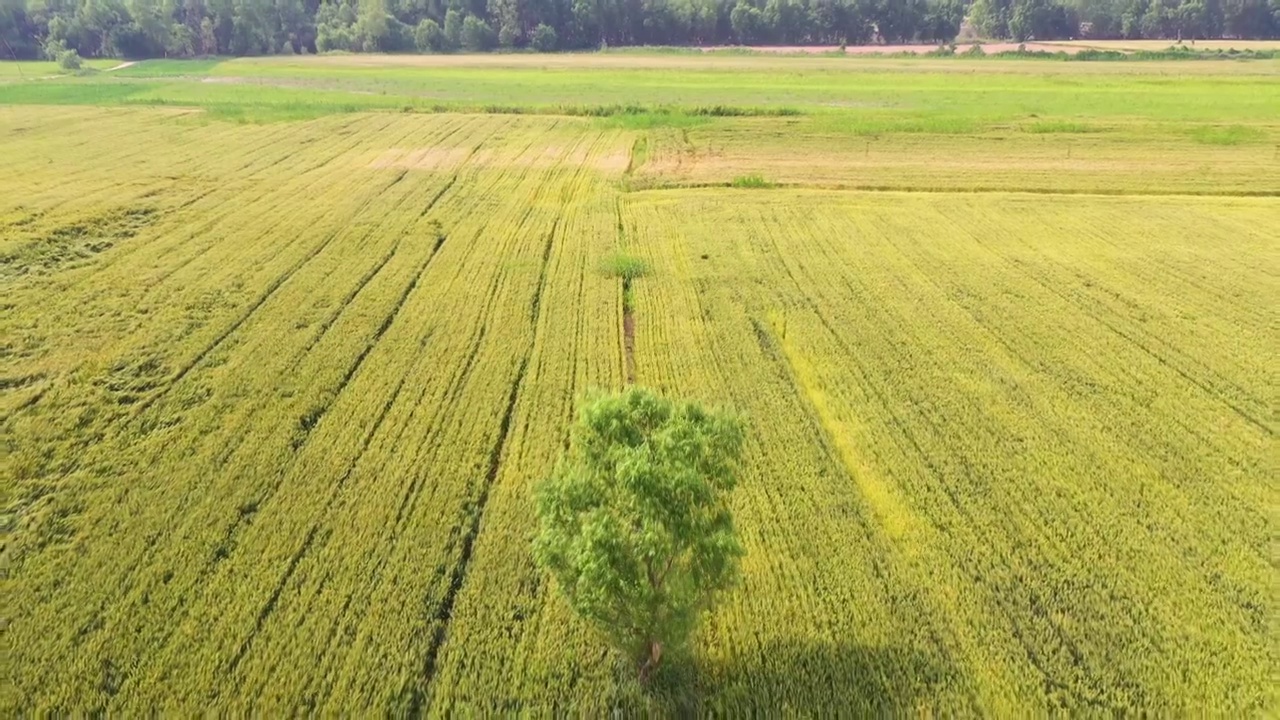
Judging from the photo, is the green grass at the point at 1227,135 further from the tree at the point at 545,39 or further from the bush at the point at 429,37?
the bush at the point at 429,37

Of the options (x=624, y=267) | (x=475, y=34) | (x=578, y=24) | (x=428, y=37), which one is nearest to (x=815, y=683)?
(x=624, y=267)

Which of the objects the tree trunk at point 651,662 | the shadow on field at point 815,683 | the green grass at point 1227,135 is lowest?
the shadow on field at point 815,683

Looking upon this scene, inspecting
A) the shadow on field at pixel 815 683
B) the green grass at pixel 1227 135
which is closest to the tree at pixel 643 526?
the shadow on field at pixel 815 683

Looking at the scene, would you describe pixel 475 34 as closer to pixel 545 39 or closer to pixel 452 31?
pixel 452 31

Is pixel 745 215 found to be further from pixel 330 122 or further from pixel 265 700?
pixel 330 122

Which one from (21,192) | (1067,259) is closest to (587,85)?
(21,192)

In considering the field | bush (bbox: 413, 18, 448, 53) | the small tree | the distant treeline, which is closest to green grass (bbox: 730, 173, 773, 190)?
the field

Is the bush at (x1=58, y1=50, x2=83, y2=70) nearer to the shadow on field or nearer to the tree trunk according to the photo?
the tree trunk
